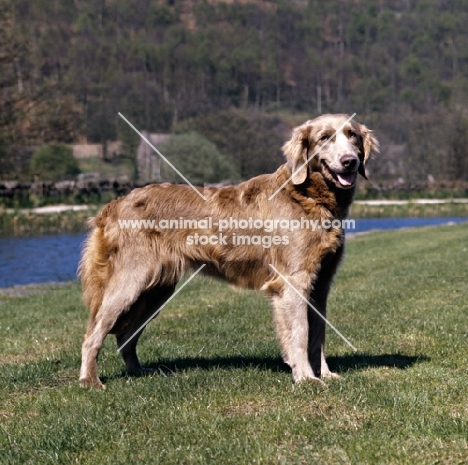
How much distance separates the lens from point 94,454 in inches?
191

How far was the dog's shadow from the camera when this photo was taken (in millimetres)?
7152

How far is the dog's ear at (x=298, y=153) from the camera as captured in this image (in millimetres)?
6906

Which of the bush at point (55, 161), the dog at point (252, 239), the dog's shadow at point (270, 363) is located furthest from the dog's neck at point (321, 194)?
the bush at point (55, 161)

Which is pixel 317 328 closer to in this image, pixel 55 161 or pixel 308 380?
pixel 308 380

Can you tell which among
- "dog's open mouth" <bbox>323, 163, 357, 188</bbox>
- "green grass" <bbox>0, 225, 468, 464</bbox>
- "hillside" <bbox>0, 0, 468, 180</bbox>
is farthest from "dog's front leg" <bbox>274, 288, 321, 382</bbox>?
"hillside" <bbox>0, 0, 468, 180</bbox>

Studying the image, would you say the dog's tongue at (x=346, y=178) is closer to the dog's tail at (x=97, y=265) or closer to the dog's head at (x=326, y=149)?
the dog's head at (x=326, y=149)

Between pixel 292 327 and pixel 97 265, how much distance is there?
1.85 metres

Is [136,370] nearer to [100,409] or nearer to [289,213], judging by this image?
[100,409]

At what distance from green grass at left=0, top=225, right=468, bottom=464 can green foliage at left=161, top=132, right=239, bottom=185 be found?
1934 inches

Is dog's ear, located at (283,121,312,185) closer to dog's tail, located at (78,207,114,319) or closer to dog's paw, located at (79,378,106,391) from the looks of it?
dog's tail, located at (78,207,114,319)

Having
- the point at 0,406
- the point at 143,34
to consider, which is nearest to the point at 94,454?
the point at 0,406

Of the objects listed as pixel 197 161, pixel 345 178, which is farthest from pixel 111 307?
pixel 197 161

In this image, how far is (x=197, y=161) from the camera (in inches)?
2393

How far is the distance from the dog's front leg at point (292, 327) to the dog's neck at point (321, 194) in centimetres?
80
